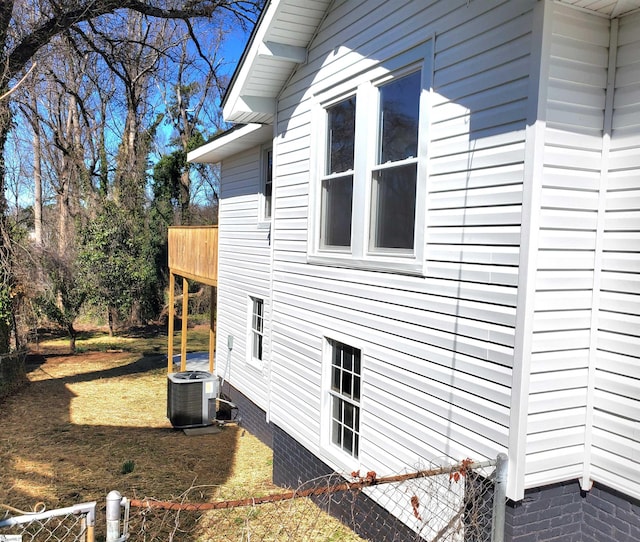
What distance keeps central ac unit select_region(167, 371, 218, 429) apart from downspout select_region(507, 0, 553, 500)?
788cm

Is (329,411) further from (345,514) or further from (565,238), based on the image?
(565,238)

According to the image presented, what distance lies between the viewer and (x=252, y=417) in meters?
10.5

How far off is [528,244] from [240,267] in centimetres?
837

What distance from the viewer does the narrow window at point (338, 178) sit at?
18.1 ft

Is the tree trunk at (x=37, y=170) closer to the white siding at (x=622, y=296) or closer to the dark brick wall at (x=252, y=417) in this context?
the dark brick wall at (x=252, y=417)

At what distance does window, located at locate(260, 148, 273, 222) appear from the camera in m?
10.1

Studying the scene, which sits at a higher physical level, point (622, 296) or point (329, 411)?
point (622, 296)

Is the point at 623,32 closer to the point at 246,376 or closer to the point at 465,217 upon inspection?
the point at 465,217

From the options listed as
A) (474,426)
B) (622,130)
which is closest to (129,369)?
(474,426)

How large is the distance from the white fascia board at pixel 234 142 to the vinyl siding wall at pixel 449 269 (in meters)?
3.43

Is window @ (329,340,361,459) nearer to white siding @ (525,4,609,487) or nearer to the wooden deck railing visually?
white siding @ (525,4,609,487)

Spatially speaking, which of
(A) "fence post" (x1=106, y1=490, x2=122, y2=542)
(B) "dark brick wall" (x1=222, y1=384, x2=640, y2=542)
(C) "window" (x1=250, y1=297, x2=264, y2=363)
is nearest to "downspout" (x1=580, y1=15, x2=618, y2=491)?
(B) "dark brick wall" (x1=222, y1=384, x2=640, y2=542)

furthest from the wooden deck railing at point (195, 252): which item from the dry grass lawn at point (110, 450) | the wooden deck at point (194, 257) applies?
the dry grass lawn at point (110, 450)

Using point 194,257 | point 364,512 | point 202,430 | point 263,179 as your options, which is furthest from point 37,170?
point 364,512
